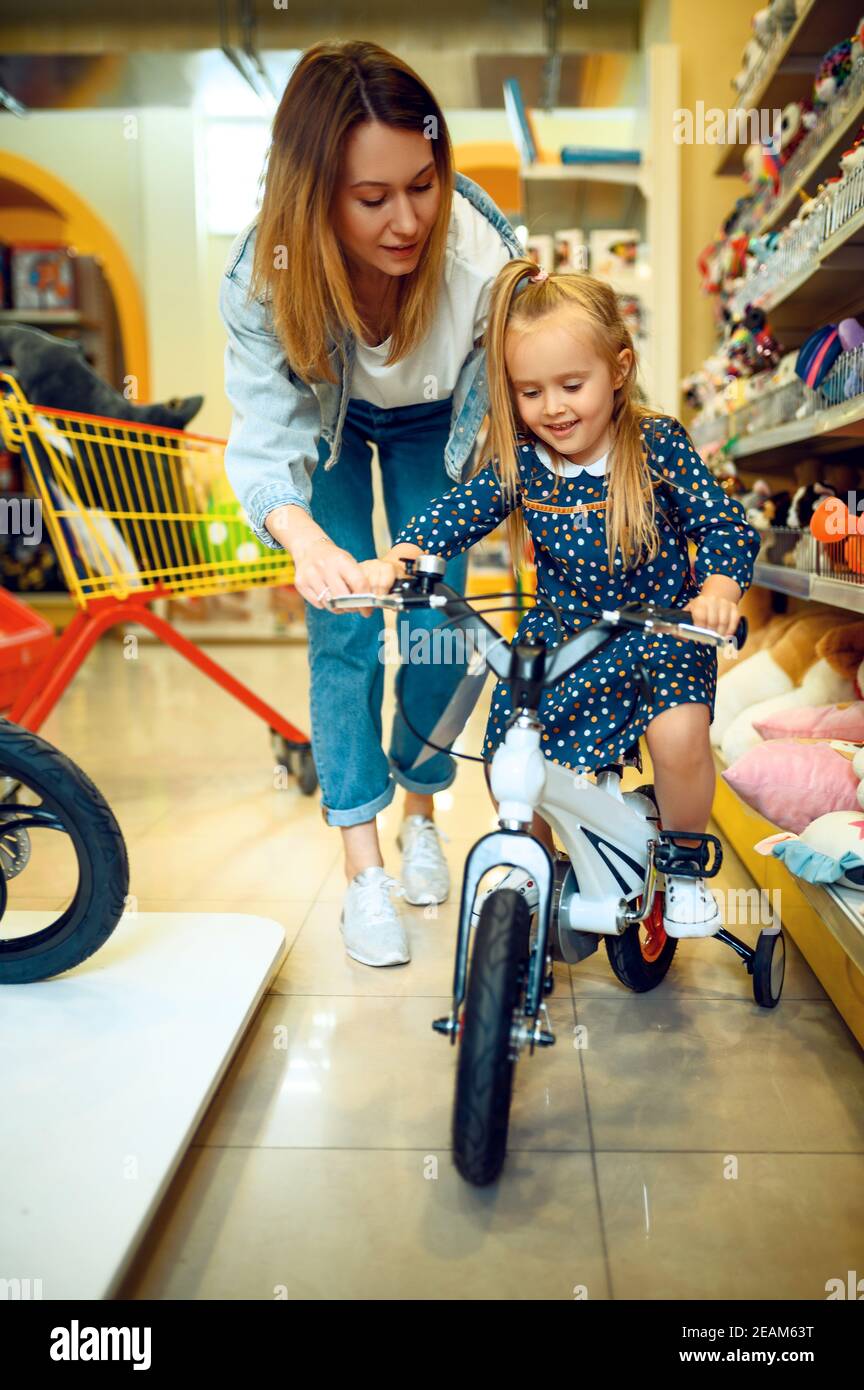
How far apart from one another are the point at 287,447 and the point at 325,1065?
2.67ft

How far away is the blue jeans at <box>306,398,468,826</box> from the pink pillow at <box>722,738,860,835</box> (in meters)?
0.56

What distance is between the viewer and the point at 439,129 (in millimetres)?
1374

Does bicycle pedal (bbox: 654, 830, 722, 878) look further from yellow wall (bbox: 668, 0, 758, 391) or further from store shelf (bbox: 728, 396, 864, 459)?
yellow wall (bbox: 668, 0, 758, 391)

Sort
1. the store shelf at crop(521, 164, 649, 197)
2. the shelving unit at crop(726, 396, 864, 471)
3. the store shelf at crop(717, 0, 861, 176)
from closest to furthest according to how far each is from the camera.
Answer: the shelving unit at crop(726, 396, 864, 471), the store shelf at crop(717, 0, 861, 176), the store shelf at crop(521, 164, 649, 197)

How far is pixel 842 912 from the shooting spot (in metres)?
1.36

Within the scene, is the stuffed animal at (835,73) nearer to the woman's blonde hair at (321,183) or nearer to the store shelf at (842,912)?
the woman's blonde hair at (321,183)

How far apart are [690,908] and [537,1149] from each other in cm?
39

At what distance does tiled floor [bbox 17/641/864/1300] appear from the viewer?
1.01 metres

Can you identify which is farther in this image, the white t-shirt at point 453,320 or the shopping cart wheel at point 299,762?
the shopping cart wheel at point 299,762

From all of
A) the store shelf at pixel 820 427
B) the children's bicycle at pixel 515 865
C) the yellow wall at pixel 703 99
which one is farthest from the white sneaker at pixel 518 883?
the yellow wall at pixel 703 99

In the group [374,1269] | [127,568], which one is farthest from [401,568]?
[127,568]

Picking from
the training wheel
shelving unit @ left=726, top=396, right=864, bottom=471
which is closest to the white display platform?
the training wheel

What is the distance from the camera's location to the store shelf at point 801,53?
2291mm
